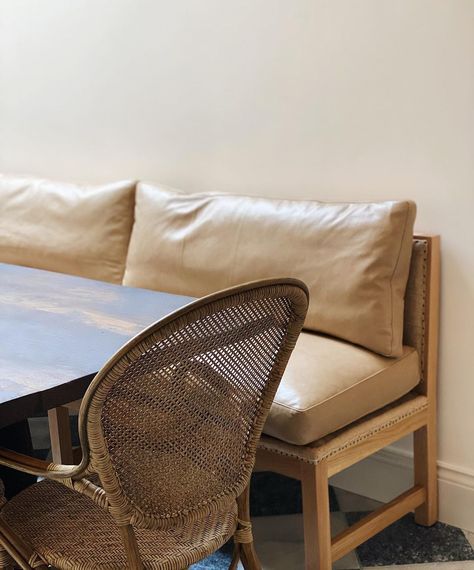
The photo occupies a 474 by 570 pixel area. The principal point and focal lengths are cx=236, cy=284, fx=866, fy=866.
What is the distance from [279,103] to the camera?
266 cm

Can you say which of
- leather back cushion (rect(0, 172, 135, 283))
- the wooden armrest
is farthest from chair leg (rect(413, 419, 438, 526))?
the wooden armrest

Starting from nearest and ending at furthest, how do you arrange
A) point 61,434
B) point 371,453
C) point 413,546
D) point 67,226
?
1. point 371,453
2. point 413,546
3. point 61,434
4. point 67,226

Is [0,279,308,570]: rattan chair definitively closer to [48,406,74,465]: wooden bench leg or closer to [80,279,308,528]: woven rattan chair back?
[80,279,308,528]: woven rattan chair back

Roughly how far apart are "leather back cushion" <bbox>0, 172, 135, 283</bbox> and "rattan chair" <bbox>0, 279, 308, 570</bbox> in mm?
1306

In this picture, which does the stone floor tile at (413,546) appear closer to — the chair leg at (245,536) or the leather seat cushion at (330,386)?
the leather seat cushion at (330,386)

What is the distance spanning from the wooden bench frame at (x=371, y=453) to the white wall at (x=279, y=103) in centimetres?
6

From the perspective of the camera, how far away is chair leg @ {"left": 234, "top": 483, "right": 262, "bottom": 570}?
1663 millimetres

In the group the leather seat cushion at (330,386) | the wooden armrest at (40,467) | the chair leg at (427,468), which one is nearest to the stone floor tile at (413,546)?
the chair leg at (427,468)

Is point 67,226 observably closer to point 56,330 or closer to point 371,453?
point 56,330

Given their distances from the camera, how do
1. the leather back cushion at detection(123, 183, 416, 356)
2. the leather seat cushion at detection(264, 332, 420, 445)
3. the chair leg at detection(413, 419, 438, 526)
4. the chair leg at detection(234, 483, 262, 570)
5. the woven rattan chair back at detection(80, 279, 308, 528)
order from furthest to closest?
the chair leg at detection(413, 419, 438, 526), the leather back cushion at detection(123, 183, 416, 356), the leather seat cushion at detection(264, 332, 420, 445), the chair leg at detection(234, 483, 262, 570), the woven rattan chair back at detection(80, 279, 308, 528)

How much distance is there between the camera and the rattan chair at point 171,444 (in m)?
1.33

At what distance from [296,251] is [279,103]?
0.54 metres

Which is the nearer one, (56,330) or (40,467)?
(40,467)

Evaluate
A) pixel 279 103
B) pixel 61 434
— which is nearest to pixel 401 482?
pixel 61 434
